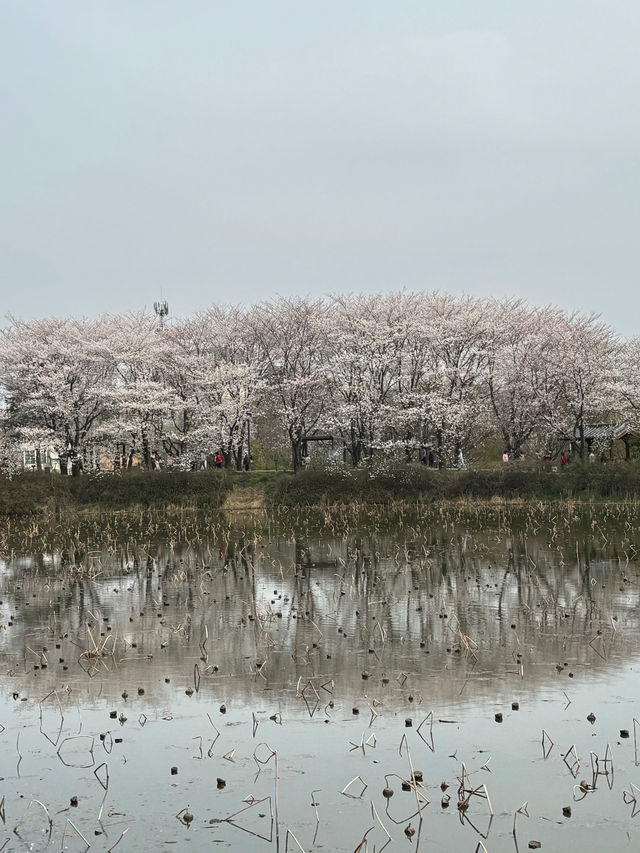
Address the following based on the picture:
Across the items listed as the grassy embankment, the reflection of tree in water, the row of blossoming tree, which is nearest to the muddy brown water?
the reflection of tree in water

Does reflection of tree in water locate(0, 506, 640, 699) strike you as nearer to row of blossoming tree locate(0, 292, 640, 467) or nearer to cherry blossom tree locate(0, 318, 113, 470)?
row of blossoming tree locate(0, 292, 640, 467)

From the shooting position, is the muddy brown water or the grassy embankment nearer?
the muddy brown water

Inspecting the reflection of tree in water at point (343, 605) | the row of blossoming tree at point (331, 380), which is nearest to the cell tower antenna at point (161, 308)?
the row of blossoming tree at point (331, 380)

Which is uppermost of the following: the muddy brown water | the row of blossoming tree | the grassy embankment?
the row of blossoming tree

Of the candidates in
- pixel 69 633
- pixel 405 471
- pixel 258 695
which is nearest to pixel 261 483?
pixel 405 471

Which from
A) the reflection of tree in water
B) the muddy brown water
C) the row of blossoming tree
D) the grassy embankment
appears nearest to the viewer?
the muddy brown water

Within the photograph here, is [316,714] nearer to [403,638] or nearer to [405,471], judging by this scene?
[403,638]

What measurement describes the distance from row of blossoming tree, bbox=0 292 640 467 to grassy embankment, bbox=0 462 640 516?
6.82 m

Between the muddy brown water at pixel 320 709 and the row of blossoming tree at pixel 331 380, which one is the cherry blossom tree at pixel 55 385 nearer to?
the row of blossoming tree at pixel 331 380

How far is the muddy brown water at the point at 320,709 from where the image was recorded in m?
7.27

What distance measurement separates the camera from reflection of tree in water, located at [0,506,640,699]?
40.1ft

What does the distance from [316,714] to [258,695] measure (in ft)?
3.57

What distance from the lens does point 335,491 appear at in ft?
145

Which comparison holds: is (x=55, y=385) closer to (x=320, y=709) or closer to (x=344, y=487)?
(x=344, y=487)
